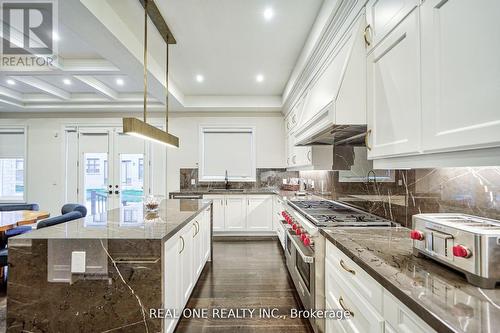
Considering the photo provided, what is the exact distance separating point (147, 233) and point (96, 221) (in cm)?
66

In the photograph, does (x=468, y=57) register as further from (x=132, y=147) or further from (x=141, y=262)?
(x=132, y=147)

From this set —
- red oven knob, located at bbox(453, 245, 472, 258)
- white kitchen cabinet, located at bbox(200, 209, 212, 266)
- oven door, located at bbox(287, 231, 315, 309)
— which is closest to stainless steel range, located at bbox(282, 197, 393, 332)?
oven door, located at bbox(287, 231, 315, 309)

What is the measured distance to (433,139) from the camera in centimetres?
99

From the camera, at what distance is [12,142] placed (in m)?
5.07

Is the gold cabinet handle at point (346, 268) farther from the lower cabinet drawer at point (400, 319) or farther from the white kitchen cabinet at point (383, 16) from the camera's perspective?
the white kitchen cabinet at point (383, 16)

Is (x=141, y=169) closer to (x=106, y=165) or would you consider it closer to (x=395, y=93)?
(x=106, y=165)

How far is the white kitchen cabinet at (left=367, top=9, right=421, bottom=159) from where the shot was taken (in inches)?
43.1

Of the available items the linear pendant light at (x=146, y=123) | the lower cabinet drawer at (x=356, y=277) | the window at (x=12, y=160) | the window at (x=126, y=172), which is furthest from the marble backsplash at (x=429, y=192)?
the window at (x=12, y=160)

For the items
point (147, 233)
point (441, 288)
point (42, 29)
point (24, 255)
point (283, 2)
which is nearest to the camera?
point (441, 288)

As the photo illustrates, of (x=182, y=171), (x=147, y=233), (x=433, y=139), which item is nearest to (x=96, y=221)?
(x=147, y=233)

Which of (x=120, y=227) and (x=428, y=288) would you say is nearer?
(x=428, y=288)

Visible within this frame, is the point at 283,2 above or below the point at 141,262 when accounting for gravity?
above

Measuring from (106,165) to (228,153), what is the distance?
2.70 m

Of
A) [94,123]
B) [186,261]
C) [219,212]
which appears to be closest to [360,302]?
[186,261]
